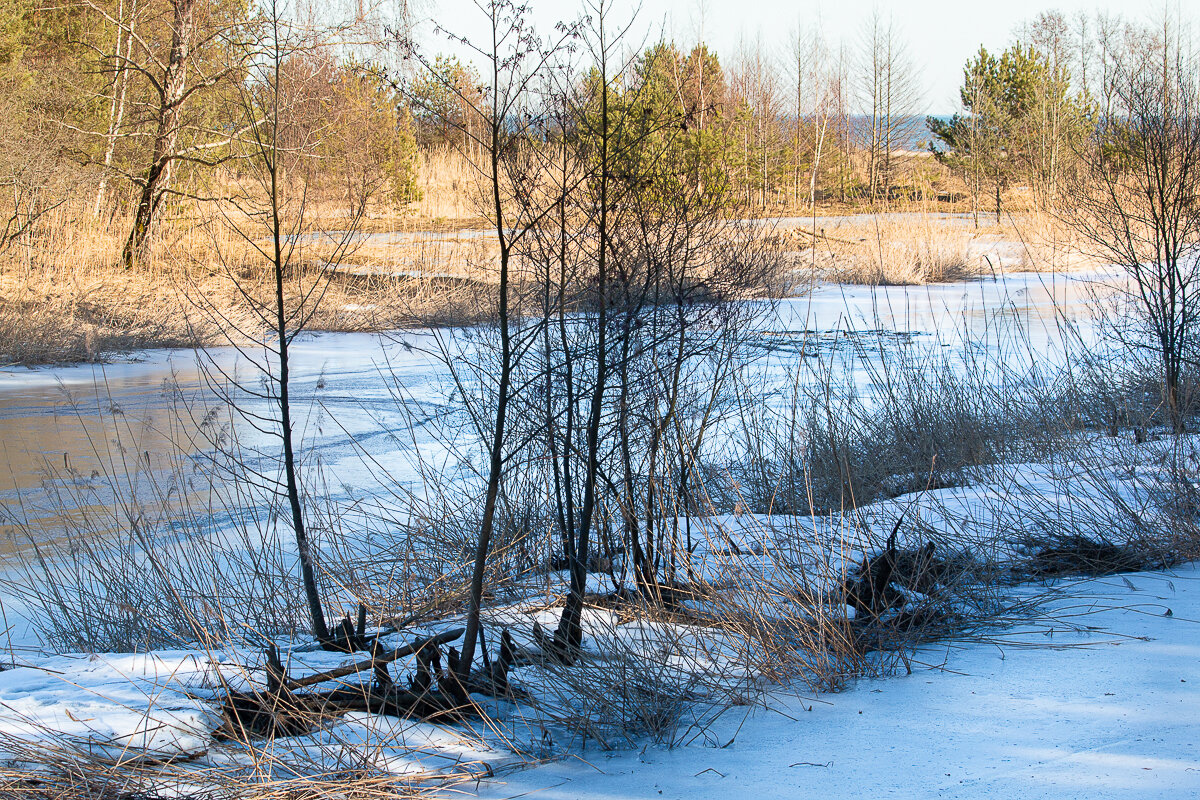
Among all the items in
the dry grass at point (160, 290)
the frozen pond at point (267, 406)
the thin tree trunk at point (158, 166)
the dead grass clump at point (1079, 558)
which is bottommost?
the dead grass clump at point (1079, 558)

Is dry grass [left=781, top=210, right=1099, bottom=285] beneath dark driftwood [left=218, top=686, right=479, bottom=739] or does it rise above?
above

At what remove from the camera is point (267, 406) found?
7668mm

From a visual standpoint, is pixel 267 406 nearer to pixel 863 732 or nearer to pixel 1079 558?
pixel 1079 558

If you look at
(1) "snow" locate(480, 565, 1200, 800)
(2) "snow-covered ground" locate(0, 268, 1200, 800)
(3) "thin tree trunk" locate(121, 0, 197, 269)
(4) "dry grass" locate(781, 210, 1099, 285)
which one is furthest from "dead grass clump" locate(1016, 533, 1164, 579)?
(3) "thin tree trunk" locate(121, 0, 197, 269)

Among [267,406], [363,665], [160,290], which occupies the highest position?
[160,290]

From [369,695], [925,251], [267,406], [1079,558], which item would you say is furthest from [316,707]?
[925,251]

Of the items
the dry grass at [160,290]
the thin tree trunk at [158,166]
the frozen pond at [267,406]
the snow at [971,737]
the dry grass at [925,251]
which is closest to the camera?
the snow at [971,737]

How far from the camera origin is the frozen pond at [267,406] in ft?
18.2

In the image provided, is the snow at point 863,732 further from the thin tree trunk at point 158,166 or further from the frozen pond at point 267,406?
the thin tree trunk at point 158,166

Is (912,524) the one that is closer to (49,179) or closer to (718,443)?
(718,443)

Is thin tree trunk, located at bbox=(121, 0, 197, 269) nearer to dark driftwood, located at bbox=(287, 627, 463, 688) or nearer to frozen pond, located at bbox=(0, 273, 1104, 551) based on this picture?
frozen pond, located at bbox=(0, 273, 1104, 551)

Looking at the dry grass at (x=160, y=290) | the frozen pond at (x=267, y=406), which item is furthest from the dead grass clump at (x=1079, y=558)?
the dry grass at (x=160, y=290)

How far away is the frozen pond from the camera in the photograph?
554cm

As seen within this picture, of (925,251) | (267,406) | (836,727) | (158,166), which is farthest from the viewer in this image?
(925,251)
